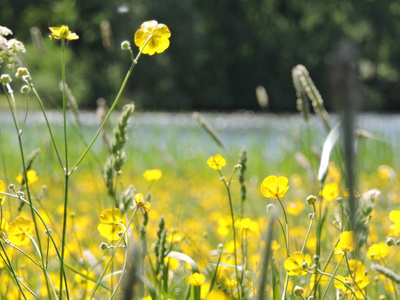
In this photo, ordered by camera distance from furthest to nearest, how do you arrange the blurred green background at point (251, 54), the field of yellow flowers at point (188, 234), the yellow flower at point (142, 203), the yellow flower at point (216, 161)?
the blurred green background at point (251, 54)
the yellow flower at point (216, 161)
the yellow flower at point (142, 203)
the field of yellow flowers at point (188, 234)

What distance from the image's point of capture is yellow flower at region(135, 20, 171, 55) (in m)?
0.86

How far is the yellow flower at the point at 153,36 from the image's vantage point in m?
0.86

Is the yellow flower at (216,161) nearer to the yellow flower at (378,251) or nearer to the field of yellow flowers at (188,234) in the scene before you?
the field of yellow flowers at (188,234)

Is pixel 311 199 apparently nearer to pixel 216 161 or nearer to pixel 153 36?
pixel 216 161

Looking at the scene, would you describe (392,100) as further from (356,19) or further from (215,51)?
(215,51)

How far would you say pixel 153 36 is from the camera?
873mm

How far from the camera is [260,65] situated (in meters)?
27.4

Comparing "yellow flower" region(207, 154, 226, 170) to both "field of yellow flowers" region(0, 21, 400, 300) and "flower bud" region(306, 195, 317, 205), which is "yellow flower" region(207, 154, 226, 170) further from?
"flower bud" region(306, 195, 317, 205)

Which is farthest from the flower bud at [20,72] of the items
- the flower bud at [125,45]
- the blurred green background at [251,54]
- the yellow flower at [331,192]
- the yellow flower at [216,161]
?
the blurred green background at [251,54]

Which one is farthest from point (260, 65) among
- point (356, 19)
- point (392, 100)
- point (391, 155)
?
point (391, 155)

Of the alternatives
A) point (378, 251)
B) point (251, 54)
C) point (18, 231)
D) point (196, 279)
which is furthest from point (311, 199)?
point (251, 54)

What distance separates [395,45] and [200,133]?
72.8 ft

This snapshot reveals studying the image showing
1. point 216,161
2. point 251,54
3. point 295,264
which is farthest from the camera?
point 251,54

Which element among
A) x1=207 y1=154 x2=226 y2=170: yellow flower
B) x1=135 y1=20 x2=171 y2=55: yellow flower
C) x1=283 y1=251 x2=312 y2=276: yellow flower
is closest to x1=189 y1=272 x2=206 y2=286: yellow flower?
x1=283 y1=251 x2=312 y2=276: yellow flower
